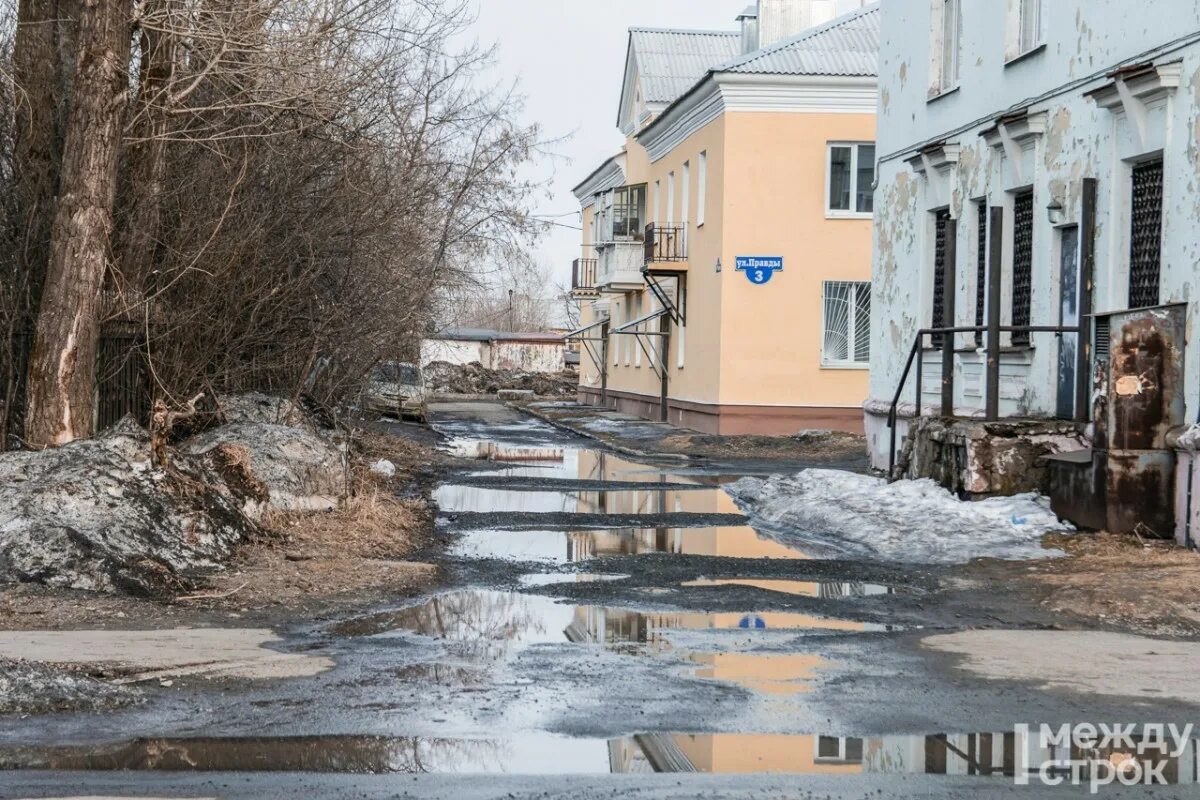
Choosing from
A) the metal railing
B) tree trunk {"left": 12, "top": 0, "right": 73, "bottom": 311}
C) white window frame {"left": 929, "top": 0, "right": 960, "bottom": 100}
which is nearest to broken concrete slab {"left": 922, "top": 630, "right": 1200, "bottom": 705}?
the metal railing

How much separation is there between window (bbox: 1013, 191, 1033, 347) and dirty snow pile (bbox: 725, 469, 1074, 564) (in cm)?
246

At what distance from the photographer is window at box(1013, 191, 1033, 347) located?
639 inches

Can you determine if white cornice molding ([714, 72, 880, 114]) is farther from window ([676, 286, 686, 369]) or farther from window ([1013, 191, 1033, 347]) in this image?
window ([1013, 191, 1033, 347])

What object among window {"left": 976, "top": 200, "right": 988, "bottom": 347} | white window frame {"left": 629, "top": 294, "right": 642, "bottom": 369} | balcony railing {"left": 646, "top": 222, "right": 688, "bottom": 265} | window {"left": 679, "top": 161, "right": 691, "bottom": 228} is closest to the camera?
window {"left": 976, "top": 200, "right": 988, "bottom": 347}

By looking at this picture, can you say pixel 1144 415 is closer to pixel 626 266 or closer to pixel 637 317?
pixel 626 266

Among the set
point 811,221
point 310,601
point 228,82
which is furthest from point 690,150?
point 310,601

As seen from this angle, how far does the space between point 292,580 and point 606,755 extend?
479 centimetres

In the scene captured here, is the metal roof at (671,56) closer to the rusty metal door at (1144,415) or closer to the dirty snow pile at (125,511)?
the rusty metal door at (1144,415)

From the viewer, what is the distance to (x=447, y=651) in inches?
304

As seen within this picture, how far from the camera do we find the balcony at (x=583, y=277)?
49281 millimetres

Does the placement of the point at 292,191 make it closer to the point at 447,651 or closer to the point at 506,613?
the point at 506,613

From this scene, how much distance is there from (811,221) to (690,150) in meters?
4.99

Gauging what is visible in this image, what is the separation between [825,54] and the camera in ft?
101

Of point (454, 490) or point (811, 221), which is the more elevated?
point (811, 221)
